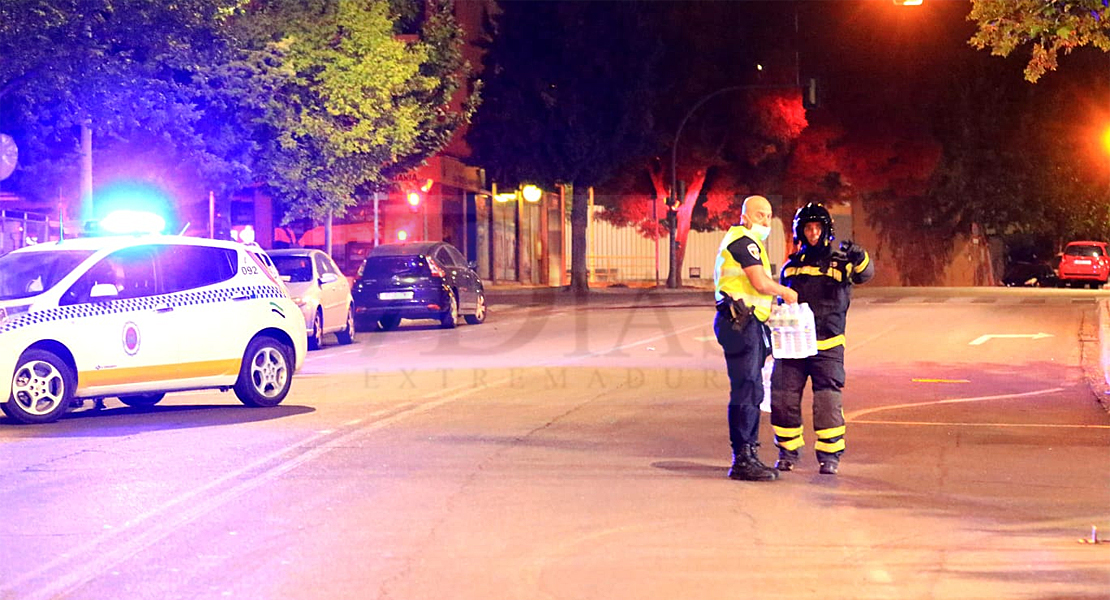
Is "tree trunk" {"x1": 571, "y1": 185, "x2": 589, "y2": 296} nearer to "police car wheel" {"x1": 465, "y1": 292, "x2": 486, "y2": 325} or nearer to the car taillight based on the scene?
"police car wheel" {"x1": 465, "y1": 292, "x2": 486, "y2": 325}

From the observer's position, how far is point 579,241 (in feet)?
156

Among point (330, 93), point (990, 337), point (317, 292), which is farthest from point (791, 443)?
point (330, 93)

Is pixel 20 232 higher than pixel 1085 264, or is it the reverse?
pixel 20 232

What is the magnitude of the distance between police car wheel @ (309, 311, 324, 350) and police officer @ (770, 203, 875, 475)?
14.0m

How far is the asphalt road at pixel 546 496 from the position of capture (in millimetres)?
6852

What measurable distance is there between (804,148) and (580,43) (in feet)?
38.8

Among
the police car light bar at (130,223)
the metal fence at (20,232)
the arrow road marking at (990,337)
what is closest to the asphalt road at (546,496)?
the police car light bar at (130,223)

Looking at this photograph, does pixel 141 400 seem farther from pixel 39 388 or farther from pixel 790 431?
pixel 790 431

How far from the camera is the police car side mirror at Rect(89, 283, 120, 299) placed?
43.1 feet

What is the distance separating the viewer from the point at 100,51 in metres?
19.8

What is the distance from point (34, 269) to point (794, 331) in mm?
7556

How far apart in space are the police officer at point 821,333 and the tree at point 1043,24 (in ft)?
23.5

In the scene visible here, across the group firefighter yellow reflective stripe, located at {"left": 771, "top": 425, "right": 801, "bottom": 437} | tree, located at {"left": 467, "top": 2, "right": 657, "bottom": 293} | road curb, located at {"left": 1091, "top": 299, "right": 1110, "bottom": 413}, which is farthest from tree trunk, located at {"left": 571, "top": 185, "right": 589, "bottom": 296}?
firefighter yellow reflective stripe, located at {"left": 771, "top": 425, "right": 801, "bottom": 437}

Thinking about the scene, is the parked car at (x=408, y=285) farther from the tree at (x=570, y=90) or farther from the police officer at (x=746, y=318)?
the tree at (x=570, y=90)
